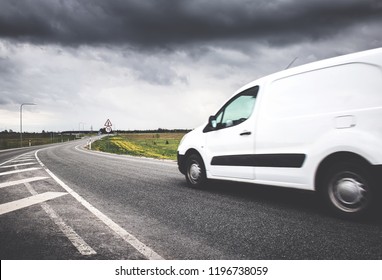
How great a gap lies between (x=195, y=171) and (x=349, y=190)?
10.5 feet

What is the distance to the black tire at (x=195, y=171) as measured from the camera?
6.03m

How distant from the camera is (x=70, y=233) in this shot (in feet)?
10.9

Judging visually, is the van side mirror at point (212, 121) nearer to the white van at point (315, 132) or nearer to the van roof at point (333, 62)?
the white van at point (315, 132)

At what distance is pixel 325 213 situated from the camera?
407 cm

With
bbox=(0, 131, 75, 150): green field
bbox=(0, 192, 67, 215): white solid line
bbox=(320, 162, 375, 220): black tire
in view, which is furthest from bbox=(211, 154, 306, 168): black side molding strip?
bbox=(0, 131, 75, 150): green field

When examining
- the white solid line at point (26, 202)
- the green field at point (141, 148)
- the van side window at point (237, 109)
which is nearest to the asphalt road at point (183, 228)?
the white solid line at point (26, 202)

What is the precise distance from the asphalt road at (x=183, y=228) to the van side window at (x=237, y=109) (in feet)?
4.56

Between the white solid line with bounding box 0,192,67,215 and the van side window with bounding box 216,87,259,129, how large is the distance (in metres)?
3.48

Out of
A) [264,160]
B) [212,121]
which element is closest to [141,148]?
[212,121]

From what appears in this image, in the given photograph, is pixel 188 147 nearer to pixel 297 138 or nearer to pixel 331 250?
pixel 297 138

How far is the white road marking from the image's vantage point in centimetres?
282
